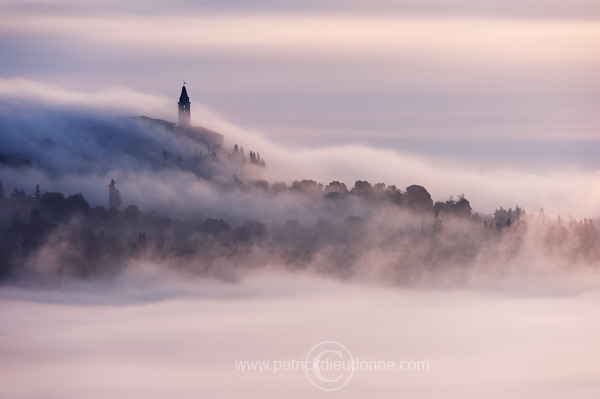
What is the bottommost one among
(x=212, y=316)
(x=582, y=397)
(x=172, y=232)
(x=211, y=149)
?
(x=582, y=397)

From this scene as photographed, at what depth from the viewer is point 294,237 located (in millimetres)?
31453

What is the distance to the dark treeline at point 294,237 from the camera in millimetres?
30969

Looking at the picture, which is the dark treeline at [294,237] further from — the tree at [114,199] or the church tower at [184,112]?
the church tower at [184,112]

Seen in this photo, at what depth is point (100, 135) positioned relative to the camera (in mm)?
31188

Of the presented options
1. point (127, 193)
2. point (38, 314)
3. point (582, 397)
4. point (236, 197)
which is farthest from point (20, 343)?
point (582, 397)

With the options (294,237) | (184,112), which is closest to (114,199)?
(184,112)

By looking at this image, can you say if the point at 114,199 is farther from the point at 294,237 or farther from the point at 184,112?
the point at 294,237

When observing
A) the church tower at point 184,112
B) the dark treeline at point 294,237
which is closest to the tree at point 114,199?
the dark treeline at point 294,237

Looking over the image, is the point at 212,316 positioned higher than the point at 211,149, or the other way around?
the point at 211,149

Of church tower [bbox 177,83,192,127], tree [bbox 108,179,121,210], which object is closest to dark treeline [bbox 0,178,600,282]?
tree [bbox 108,179,121,210]

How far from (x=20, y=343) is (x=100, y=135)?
786 cm

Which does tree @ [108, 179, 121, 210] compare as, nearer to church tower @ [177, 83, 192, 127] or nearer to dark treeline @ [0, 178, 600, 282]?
dark treeline @ [0, 178, 600, 282]

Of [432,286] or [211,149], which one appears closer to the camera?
[211,149]

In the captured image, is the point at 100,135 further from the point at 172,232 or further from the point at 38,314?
the point at 38,314
